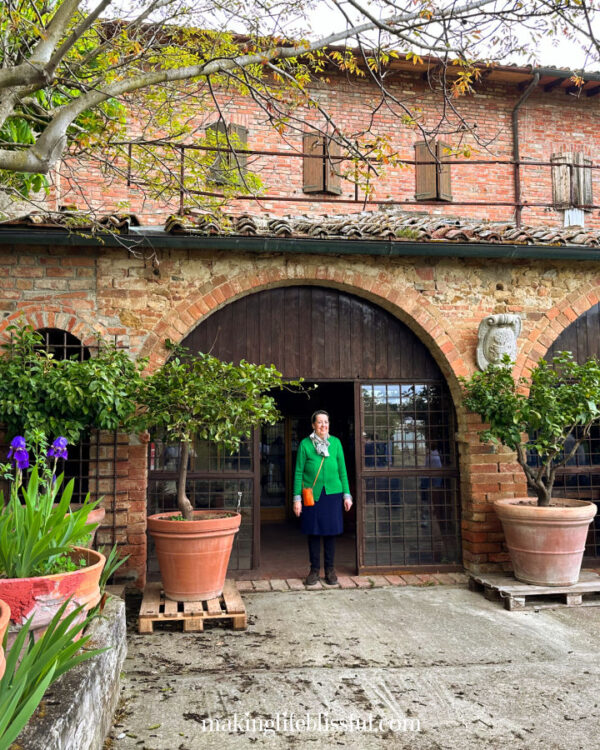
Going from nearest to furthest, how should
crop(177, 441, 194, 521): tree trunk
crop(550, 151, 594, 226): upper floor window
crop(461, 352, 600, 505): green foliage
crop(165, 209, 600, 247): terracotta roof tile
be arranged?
crop(177, 441, 194, 521): tree trunk → crop(461, 352, 600, 505): green foliage → crop(165, 209, 600, 247): terracotta roof tile → crop(550, 151, 594, 226): upper floor window

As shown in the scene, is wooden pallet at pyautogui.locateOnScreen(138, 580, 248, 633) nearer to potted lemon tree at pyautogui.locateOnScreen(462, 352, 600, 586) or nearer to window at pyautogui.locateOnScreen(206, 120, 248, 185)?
potted lemon tree at pyautogui.locateOnScreen(462, 352, 600, 586)

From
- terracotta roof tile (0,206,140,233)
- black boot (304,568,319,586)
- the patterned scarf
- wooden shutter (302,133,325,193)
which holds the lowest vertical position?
black boot (304,568,319,586)

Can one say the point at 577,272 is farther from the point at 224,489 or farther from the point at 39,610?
the point at 39,610

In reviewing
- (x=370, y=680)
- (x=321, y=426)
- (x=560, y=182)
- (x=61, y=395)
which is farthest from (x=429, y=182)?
(x=370, y=680)

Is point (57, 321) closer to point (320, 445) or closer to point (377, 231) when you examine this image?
point (320, 445)

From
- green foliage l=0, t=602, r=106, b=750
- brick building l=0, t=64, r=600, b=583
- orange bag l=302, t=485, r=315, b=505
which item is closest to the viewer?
green foliage l=0, t=602, r=106, b=750

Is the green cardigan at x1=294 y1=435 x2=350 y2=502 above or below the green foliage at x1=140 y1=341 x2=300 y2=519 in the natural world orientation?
below

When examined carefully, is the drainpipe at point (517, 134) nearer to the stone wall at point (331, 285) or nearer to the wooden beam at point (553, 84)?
the wooden beam at point (553, 84)

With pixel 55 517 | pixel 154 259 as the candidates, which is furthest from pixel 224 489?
pixel 55 517

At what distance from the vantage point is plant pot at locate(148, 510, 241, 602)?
5211mm

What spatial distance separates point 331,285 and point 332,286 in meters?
0.03

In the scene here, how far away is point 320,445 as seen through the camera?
21.3 feet

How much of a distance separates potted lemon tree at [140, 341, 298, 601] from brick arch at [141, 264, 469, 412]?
106 centimetres

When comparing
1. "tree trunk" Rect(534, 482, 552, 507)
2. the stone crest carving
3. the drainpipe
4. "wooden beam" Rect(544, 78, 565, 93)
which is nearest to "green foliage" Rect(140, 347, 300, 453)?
the stone crest carving
